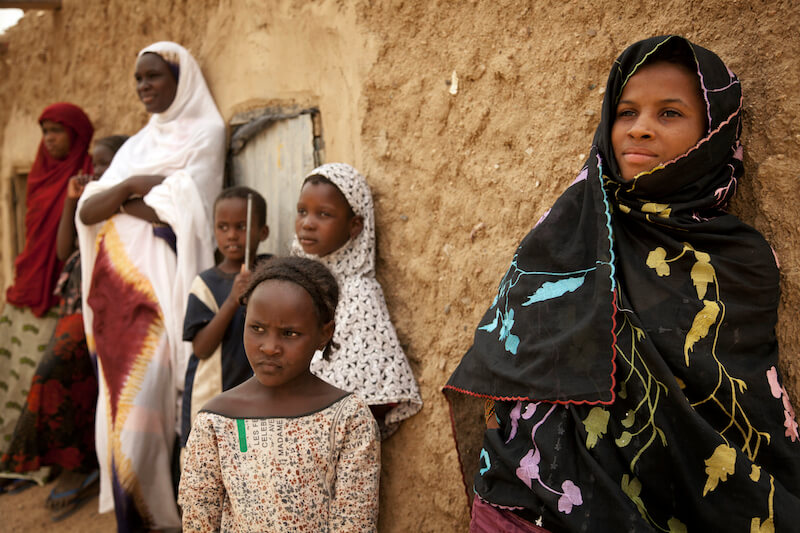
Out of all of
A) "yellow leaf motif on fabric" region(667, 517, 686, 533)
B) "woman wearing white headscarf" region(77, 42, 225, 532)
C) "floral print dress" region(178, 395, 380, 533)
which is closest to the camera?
"yellow leaf motif on fabric" region(667, 517, 686, 533)

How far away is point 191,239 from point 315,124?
91cm

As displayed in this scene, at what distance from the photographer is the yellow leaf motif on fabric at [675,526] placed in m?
1.47

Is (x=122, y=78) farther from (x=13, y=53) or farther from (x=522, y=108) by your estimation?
(x=522, y=108)

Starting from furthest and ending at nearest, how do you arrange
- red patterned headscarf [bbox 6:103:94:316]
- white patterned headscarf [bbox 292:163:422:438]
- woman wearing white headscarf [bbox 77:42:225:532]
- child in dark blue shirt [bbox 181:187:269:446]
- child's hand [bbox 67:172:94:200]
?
red patterned headscarf [bbox 6:103:94:316] → child's hand [bbox 67:172:94:200] → woman wearing white headscarf [bbox 77:42:225:532] → child in dark blue shirt [bbox 181:187:269:446] → white patterned headscarf [bbox 292:163:422:438]

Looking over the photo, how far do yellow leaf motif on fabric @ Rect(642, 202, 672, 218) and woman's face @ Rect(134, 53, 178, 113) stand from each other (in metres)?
3.08

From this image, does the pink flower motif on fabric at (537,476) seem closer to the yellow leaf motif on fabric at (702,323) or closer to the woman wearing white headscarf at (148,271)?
the yellow leaf motif on fabric at (702,323)

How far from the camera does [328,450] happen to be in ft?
6.48

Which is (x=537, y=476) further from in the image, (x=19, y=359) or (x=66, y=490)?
(x=19, y=359)

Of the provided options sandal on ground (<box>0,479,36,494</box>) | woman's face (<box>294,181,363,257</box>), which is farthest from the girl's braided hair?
sandal on ground (<box>0,479,36,494</box>)

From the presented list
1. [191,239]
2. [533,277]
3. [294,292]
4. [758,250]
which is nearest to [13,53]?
[191,239]

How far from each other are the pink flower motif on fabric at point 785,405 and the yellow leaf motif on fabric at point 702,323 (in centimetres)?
20

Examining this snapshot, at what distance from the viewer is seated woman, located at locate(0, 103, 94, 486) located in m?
4.27

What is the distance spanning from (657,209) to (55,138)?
167 inches

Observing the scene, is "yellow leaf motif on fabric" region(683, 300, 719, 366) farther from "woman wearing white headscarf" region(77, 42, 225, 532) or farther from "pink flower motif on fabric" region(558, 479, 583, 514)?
"woman wearing white headscarf" region(77, 42, 225, 532)
